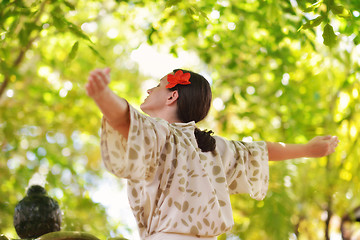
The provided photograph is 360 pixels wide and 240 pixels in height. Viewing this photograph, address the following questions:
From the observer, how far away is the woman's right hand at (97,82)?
4.21ft

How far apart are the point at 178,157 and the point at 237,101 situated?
3.24 meters

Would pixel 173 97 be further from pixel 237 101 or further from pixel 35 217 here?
pixel 237 101

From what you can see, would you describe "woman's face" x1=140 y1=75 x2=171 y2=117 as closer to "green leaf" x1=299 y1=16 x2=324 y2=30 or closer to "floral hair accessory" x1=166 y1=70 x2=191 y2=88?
"floral hair accessory" x1=166 y1=70 x2=191 y2=88

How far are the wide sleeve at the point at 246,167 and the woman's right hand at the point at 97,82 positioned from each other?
0.74m

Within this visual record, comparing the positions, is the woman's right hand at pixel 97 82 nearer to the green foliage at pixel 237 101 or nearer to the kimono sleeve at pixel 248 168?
the kimono sleeve at pixel 248 168

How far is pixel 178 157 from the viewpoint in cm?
163

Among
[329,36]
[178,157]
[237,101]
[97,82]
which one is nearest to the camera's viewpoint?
[97,82]

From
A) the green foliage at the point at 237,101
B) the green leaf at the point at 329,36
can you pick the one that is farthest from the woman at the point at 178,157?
the green foliage at the point at 237,101

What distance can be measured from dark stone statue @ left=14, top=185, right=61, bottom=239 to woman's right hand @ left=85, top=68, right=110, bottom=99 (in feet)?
3.30

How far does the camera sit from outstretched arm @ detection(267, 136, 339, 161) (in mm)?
2033

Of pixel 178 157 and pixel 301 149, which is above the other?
pixel 178 157

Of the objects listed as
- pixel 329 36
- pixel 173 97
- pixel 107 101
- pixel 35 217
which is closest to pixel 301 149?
pixel 329 36

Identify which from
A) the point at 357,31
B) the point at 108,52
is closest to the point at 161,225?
the point at 357,31

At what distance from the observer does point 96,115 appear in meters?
6.26
